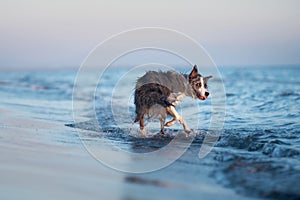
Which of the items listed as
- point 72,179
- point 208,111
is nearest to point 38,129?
point 72,179

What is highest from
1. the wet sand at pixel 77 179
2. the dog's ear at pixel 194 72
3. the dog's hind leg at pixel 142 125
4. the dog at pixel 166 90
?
the dog's ear at pixel 194 72

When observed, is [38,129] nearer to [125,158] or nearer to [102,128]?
[102,128]

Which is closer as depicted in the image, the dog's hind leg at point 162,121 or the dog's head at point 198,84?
the dog's head at point 198,84

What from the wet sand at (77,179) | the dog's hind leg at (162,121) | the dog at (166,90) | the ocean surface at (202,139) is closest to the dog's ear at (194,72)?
the dog at (166,90)

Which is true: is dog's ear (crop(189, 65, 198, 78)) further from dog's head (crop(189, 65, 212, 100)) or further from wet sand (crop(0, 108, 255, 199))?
wet sand (crop(0, 108, 255, 199))

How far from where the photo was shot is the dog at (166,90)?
7.53 m

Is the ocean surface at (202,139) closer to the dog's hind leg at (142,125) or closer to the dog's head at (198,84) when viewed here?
the dog's hind leg at (142,125)

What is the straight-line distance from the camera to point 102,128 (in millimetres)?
8688

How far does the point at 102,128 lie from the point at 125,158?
3000mm

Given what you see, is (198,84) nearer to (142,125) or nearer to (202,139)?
(202,139)

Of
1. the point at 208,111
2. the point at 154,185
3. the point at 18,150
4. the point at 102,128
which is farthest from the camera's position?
the point at 208,111

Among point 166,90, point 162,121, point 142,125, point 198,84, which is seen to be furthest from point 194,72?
point 142,125

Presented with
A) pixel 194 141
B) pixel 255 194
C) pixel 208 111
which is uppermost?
pixel 208 111

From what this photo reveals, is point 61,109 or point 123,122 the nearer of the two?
point 123,122
